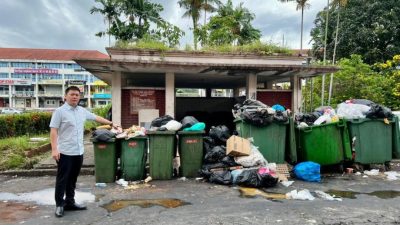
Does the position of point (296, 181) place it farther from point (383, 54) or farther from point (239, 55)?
point (383, 54)

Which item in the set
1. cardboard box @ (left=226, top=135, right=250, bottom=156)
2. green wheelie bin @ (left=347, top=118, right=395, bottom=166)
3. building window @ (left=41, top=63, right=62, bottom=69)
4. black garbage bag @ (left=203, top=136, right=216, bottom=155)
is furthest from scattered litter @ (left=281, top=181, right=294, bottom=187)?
building window @ (left=41, top=63, right=62, bottom=69)

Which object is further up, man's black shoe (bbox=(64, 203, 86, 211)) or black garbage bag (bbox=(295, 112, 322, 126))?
black garbage bag (bbox=(295, 112, 322, 126))

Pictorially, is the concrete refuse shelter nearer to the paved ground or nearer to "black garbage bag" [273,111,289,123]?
"black garbage bag" [273,111,289,123]

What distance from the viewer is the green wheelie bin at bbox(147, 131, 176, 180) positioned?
22.9ft

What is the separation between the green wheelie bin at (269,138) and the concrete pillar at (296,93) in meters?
4.31

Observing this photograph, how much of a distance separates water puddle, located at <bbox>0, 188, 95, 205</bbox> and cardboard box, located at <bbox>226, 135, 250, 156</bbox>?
272cm

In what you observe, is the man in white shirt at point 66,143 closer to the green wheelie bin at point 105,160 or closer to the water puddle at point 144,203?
the water puddle at point 144,203

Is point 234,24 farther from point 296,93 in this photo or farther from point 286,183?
point 286,183


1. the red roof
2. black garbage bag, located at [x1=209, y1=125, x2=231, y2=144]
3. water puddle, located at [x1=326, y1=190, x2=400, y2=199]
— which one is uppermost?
the red roof

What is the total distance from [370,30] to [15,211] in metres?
25.8

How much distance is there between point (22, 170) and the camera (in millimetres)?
7762

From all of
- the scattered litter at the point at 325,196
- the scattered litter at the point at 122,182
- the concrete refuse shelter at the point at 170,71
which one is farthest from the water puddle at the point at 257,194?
the concrete refuse shelter at the point at 170,71

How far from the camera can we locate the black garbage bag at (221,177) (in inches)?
258

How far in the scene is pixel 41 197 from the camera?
19.0ft
